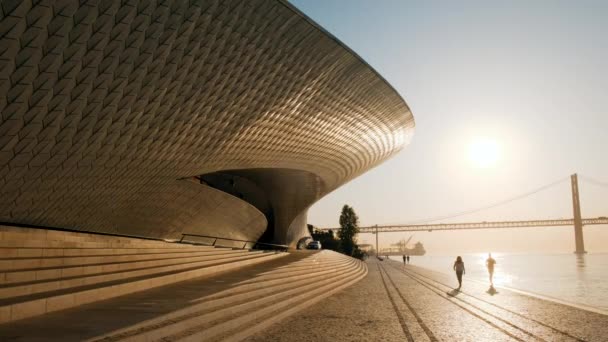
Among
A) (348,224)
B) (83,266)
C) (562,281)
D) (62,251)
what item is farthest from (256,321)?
(348,224)

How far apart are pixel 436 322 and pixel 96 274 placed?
19.3ft

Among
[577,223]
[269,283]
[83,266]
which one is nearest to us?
[83,266]

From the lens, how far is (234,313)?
24.7 ft

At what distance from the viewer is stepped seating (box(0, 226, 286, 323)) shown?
19.1ft

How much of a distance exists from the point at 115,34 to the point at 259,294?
6.06m

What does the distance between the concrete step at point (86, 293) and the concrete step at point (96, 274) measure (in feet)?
0.42

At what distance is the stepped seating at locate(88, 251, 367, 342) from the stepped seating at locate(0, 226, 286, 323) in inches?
52.7

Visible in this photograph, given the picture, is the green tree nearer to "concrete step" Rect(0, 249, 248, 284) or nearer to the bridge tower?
the bridge tower

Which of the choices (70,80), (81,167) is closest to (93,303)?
(70,80)

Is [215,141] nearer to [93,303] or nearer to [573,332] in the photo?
[93,303]

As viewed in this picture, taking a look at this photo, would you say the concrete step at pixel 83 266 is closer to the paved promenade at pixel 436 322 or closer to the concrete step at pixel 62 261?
the concrete step at pixel 62 261

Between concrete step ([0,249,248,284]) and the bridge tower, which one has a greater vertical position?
the bridge tower

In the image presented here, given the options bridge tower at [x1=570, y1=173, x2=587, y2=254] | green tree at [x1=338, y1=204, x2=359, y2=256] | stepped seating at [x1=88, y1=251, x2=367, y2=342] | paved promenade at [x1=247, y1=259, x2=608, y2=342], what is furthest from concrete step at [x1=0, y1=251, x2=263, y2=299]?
bridge tower at [x1=570, y1=173, x2=587, y2=254]

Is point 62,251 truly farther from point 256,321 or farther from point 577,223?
point 577,223
